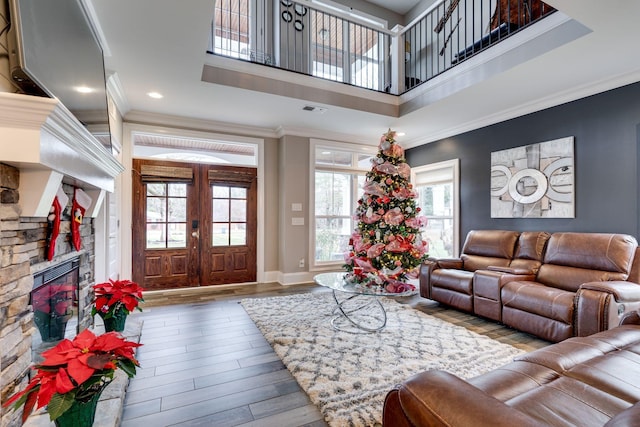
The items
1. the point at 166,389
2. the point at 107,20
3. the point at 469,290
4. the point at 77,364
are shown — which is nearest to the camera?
the point at 77,364

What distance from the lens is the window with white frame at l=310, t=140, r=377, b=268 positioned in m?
5.58

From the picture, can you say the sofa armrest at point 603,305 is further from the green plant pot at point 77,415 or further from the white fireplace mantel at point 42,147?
the white fireplace mantel at point 42,147

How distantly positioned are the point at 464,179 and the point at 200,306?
4.32m

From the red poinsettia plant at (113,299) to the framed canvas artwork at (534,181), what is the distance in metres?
4.51

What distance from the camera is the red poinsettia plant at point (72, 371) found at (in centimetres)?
119

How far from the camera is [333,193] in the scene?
581 cm

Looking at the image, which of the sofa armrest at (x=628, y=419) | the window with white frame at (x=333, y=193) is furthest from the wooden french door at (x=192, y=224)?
the sofa armrest at (x=628, y=419)

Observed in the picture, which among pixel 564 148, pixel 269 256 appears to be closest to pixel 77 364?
pixel 269 256

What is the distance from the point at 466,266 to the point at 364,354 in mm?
2348

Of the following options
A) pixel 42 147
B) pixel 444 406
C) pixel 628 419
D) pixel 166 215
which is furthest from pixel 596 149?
pixel 166 215

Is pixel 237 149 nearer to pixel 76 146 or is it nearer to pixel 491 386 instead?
pixel 76 146

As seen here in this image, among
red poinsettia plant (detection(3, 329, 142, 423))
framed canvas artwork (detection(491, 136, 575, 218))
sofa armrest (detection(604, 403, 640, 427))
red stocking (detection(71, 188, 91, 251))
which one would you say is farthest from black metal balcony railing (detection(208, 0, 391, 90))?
sofa armrest (detection(604, 403, 640, 427))

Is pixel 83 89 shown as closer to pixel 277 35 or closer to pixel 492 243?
pixel 277 35

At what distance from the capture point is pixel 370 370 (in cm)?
231
